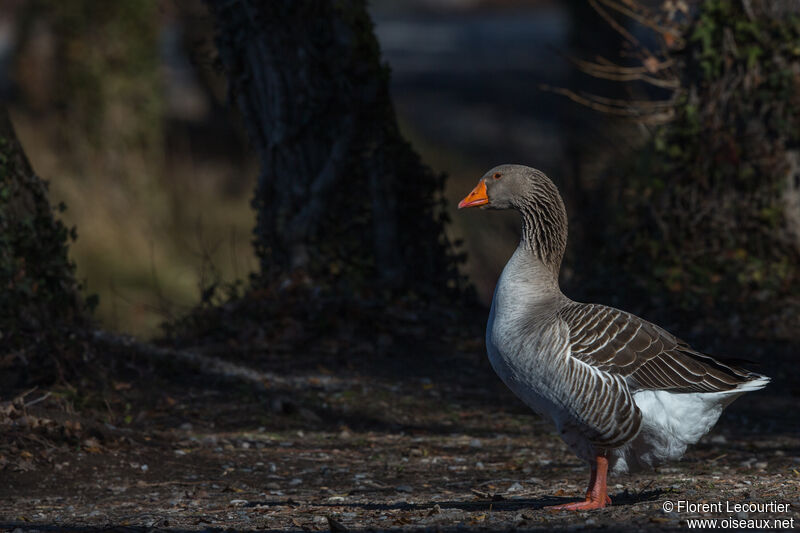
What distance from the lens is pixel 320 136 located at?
1062 cm

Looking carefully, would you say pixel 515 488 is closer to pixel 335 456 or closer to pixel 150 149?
pixel 335 456

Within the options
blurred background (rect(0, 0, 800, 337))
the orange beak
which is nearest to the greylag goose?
the orange beak

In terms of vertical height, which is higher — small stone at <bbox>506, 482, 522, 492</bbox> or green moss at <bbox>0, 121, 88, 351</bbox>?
green moss at <bbox>0, 121, 88, 351</bbox>

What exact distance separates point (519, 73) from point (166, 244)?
2359 centimetres

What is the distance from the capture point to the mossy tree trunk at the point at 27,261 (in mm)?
7738

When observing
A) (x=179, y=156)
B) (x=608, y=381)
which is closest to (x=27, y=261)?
(x=608, y=381)

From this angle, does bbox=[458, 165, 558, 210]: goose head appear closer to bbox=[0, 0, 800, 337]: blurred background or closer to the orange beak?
the orange beak

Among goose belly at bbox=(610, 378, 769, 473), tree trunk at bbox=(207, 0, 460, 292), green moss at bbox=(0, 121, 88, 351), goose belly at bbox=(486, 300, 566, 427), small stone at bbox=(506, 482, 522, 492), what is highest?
tree trunk at bbox=(207, 0, 460, 292)

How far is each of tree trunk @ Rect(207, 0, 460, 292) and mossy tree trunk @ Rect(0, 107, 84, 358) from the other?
2.76m

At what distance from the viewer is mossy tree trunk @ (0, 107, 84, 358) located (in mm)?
7738

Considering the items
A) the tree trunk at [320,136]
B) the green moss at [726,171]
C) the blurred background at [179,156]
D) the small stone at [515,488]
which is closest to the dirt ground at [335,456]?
the small stone at [515,488]

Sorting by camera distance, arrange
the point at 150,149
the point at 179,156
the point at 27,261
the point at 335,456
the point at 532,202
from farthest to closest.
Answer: the point at 179,156 → the point at 150,149 → the point at 27,261 → the point at 335,456 → the point at 532,202

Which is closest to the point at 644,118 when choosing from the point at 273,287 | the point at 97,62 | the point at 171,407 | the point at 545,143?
the point at 273,287

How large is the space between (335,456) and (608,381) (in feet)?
8.95
